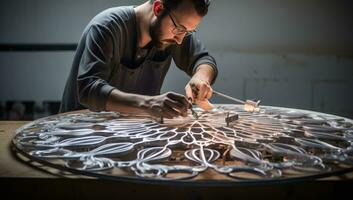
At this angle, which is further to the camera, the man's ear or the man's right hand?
the man's ear

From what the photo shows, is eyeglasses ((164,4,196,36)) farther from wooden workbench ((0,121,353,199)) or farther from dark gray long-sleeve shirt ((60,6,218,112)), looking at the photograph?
wooden workbench ((0,121,353,199))

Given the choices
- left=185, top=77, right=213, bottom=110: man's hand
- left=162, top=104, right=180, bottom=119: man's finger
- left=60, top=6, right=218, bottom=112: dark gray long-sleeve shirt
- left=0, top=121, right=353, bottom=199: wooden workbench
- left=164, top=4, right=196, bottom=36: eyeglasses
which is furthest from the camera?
left=185, top=77, right=213, bottom=110: man's hand

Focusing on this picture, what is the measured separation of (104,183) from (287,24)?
8.55 ft

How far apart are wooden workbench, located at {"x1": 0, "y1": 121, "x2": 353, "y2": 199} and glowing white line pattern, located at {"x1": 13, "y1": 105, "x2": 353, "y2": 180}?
29 millimetres

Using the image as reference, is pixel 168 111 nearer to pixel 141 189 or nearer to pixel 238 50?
pixel 141 189

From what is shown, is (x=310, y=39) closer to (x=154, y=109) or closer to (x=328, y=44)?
(x=328, y=44)

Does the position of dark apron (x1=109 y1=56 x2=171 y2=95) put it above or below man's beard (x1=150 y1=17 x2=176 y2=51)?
below

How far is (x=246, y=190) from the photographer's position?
0.95m

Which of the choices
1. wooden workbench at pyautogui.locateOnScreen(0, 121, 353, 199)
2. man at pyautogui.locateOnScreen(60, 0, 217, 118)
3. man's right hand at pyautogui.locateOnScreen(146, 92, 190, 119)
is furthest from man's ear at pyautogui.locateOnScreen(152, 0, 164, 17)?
wooden workbench at pyautogui.locateOnScreen(0, 121, 353, 199)

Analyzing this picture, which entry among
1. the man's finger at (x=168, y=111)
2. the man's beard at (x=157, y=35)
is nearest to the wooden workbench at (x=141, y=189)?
the man's finger at (x=168, y=111)

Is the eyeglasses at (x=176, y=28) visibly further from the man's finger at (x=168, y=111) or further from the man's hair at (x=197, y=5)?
the man's finger at (x=168, y=111)

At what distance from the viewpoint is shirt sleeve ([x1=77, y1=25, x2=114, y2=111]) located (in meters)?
1.56

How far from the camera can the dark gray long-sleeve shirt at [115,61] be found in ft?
5.29

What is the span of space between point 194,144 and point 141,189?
356mm
